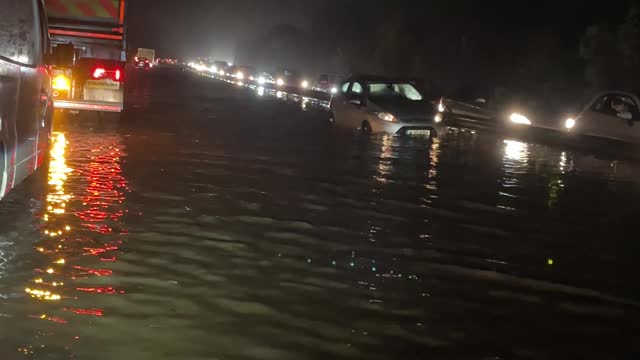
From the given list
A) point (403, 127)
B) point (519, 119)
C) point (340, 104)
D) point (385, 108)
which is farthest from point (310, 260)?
point (519, 119)

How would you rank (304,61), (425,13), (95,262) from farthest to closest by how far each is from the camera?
(304,61), (425,13), (95,262)

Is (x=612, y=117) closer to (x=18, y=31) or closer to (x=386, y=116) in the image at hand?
(x=386, y=116)

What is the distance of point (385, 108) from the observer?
21938 mm

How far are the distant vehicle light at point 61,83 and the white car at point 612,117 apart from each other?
1133 cm

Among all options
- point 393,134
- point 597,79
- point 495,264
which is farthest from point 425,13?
point 495,264

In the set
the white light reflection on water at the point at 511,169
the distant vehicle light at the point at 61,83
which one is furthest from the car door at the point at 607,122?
the distant vehicle light at the point at 61,83

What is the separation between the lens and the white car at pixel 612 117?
19109 millimetres

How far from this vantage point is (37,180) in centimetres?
1220

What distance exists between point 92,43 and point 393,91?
7.42 m

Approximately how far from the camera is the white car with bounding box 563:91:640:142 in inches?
752

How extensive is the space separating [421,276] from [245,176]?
21.3 ft

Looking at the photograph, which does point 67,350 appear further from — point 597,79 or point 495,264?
point 597,79

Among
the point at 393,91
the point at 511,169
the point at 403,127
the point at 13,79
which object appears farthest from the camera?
the point at 393,91

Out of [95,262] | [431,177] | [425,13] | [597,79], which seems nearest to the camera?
[95,262]
